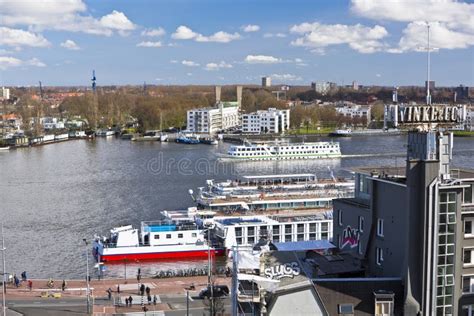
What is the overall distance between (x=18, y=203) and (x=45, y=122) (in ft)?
141

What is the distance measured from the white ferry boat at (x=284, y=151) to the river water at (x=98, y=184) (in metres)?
1.28

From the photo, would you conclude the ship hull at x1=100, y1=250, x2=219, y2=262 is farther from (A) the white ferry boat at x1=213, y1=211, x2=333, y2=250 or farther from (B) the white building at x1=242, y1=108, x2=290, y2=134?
(B) the white building at x1=242, y1=108, x2=290, y2=134

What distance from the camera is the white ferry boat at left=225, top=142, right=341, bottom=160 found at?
43.0 meters

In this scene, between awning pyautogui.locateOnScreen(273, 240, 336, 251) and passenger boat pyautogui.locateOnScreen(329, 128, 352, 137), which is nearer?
awning pyautogui.locateOnScreen(273, 240, 336, 251)

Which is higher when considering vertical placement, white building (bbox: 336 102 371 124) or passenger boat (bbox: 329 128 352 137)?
white building (bbox: 336 102 371 124)

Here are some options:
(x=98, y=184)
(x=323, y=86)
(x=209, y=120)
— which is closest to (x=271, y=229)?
(x=98, y=184)

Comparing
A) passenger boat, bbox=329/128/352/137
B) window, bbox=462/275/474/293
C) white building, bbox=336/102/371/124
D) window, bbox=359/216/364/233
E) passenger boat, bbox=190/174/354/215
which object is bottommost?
passenger boat, bbox=190/174/354/215

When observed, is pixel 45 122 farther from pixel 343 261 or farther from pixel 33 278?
pixel 343 261

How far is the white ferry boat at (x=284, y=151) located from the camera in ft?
141

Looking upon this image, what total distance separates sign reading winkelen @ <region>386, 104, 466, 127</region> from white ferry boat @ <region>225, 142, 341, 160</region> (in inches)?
1382

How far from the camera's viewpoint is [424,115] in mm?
7500

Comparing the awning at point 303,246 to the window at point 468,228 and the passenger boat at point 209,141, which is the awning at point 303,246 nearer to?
the window at point 468,228

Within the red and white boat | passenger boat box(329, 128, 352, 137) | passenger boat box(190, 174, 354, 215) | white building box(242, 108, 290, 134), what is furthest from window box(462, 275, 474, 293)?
white building box(242, 108, 290, 134)

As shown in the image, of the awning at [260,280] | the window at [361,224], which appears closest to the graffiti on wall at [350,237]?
the window at [361,224]
